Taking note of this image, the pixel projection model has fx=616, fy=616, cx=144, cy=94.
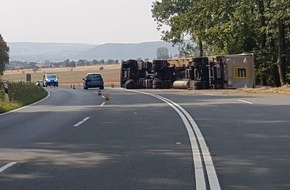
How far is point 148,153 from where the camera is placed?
11.3 meters

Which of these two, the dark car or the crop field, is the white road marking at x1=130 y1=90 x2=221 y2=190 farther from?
the crop field

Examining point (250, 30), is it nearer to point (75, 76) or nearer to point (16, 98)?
point (16, 98)

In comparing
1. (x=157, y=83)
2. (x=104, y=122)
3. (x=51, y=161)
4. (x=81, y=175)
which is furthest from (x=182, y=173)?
(x=157, y=83)

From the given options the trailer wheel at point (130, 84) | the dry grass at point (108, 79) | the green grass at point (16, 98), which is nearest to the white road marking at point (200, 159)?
the green grass at point (16, 98)

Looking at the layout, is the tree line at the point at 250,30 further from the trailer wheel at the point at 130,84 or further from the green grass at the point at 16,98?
the green grass at the point at 16,98

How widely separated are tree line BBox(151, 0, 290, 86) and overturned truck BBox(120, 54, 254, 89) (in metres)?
2.41

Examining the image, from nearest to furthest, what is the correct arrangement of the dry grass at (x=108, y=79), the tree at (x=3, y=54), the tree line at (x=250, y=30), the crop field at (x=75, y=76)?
1. the dry grass at (x=108, y=79)
2. the tree line at (x=250, y=30)
3. the tree at (x=3, y=54)
4. the crop field at (x=75, y=76)

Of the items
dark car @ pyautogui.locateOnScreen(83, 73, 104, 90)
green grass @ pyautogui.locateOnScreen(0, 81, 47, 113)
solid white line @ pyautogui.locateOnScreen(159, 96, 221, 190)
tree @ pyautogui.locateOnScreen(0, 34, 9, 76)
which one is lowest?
solid white line @ pyautogui.locateOnScreen(159, 96, 221, 190)

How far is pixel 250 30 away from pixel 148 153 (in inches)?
1474

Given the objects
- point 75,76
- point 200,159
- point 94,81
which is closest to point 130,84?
point 94,81

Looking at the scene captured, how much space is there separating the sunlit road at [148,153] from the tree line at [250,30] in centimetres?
2474

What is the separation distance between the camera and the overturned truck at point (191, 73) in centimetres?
4344

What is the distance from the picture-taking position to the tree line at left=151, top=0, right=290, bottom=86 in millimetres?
43281

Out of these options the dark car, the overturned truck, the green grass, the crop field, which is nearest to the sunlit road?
the green grass
